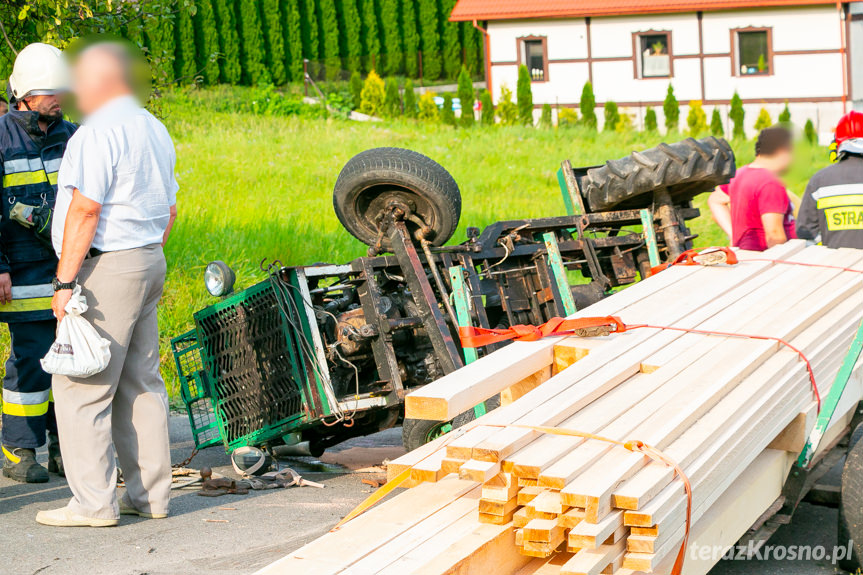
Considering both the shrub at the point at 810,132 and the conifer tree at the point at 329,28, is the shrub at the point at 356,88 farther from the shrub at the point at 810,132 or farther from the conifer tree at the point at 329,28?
the shrub at the point at 810,132

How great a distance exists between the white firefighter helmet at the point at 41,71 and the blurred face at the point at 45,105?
32 mm

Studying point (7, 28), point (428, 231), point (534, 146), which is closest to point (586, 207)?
point (428, 231)

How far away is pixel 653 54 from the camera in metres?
34.8

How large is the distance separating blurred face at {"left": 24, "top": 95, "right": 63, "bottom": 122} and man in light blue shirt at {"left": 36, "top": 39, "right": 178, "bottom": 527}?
2.07ft

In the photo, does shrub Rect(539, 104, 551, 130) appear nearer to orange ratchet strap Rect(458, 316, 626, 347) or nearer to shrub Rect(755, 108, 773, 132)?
shrub Rect(755, 108, 773, 132)

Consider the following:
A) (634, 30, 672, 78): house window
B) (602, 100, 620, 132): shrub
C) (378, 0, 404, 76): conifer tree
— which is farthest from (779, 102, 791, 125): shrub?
(378, 0, 404, 76): conifer tree

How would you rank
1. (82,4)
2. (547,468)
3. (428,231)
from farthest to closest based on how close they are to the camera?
1. (82,4)
2. (428,231)
3. (547,468)

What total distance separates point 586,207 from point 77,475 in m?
3.74

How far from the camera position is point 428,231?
19.6 feet

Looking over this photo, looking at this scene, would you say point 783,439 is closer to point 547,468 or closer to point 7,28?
point 547,468

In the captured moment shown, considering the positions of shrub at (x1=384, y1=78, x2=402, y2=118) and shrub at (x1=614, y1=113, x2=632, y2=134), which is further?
shrub at (x1=384, y1=78, x2=402, y2=118)

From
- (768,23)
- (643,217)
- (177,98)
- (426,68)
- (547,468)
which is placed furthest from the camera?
(426,68)

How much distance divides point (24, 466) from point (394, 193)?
7.95ft

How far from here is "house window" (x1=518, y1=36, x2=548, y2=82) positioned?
3525 centimetres
